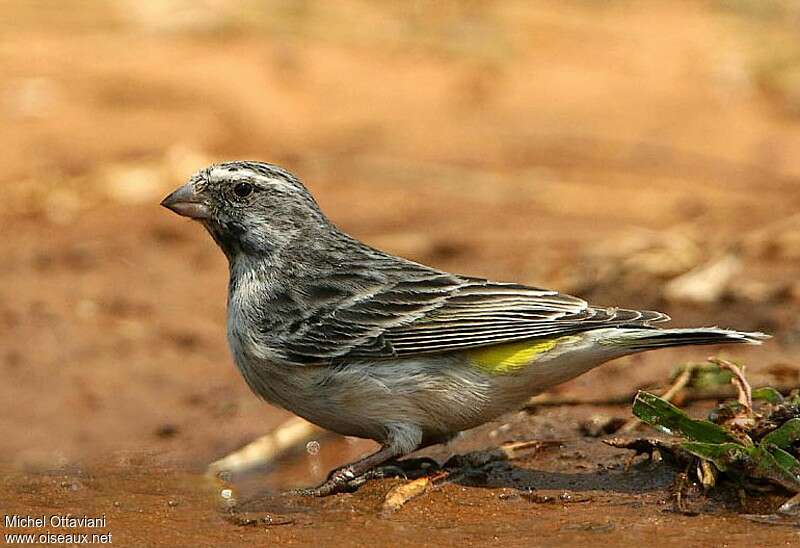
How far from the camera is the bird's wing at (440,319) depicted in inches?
261

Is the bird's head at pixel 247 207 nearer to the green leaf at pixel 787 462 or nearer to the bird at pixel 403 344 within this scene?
the bird at pixel 403 344

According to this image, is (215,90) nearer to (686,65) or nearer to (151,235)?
(151,235)

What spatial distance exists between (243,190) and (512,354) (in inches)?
72.8

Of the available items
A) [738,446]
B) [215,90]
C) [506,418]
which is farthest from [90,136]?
[738,446]

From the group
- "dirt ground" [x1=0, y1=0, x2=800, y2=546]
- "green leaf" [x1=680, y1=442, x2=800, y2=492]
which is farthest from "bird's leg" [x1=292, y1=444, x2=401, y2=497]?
"green leaf" [x1=680, y1=442, x2=800, y2=492]

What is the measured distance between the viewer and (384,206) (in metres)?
13.3

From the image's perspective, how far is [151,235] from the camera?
1221 cm

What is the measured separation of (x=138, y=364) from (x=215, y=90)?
6388 mm

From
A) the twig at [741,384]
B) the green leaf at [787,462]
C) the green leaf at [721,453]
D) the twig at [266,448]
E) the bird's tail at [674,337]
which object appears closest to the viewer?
the green leaf at [787,462]

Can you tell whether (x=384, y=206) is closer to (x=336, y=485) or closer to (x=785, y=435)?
(x=336, y=485)

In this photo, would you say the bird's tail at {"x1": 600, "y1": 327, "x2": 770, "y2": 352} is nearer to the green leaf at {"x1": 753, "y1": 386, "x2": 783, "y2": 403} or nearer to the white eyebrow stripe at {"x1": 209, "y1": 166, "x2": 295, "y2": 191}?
the green leaf at {"x1": 753, "y1": 386, "x2": 783, "y2": 403}

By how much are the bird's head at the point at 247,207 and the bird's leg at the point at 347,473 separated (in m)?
1.37

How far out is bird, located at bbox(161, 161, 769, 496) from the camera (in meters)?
6.66

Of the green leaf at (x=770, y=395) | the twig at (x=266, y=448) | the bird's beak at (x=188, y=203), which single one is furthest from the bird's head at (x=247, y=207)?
the green leaf at (x=770, y=395)
